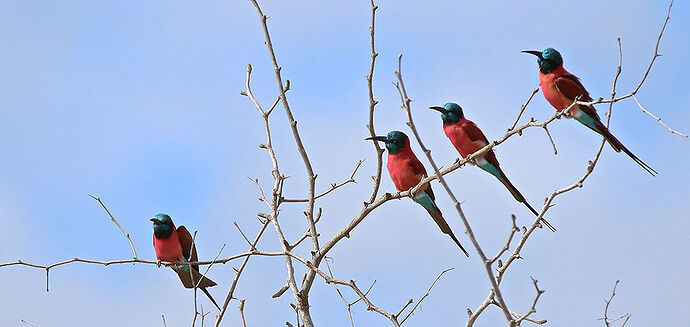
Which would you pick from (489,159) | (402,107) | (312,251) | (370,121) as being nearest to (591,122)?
(489,159)

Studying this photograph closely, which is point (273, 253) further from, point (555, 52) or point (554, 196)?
point (555, 52)

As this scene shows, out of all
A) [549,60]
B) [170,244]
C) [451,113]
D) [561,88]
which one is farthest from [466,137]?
[170,244]

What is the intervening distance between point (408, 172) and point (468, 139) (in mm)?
548

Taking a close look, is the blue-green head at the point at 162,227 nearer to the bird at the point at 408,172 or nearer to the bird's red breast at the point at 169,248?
the bird's red breast at the point at 169,248

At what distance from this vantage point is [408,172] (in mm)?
6012

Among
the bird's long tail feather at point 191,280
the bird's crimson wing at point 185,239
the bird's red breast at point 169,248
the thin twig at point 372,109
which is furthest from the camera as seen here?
the bird's crimson wing at point 185,239

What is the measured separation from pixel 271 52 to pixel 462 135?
1794 mm

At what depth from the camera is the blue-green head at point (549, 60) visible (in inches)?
244

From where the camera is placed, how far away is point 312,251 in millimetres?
5137

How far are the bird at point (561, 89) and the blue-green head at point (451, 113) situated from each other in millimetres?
699

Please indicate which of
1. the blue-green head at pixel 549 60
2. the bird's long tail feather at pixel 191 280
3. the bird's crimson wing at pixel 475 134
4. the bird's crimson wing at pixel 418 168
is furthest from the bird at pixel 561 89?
the bird's long tail feather at pixel 191 280

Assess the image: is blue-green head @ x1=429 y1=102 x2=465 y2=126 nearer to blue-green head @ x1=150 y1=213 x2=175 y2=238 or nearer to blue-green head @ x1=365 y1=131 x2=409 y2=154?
blue-green head @ x1=365 y1=131 x2=409 y2=154

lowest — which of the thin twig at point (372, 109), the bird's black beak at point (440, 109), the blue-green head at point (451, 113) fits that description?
the thin twig at point (372, 109)

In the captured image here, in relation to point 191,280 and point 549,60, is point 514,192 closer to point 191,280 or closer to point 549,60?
point 549,60
